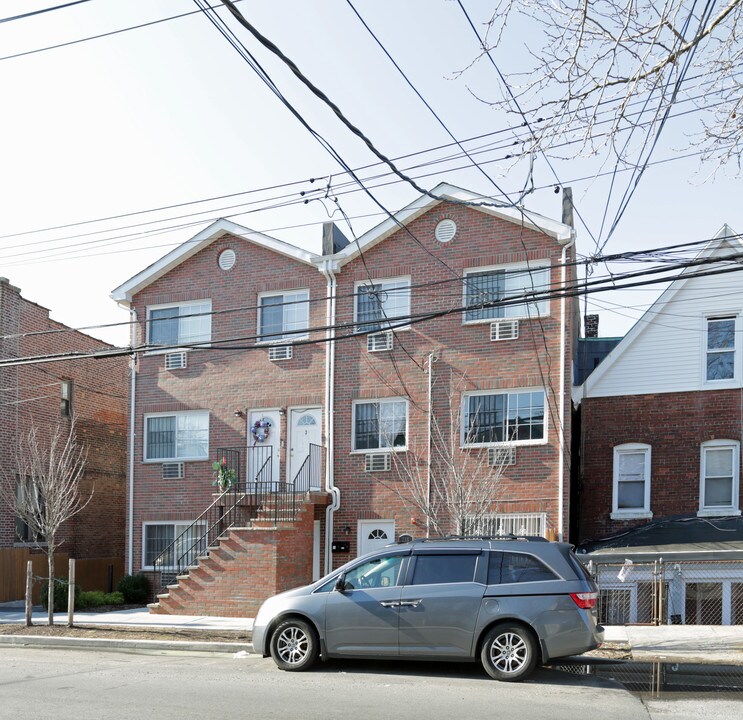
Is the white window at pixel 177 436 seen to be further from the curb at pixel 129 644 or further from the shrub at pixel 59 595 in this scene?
the curb at pixel 129 644

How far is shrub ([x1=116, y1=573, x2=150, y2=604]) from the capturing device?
22234 millimetres

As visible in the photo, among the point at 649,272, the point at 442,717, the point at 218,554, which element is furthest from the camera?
the point at 218,554

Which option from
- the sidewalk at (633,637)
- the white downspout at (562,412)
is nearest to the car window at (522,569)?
the sidewalk at (633,637)

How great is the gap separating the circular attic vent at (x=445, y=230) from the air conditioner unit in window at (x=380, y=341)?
8.11 ft

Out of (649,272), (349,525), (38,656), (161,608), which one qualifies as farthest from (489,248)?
(38,656)

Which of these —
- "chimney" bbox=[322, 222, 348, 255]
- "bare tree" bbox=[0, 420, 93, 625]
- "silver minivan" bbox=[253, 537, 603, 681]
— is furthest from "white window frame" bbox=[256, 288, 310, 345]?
"silver minivan" bbox=[253, 537, 603, 681]

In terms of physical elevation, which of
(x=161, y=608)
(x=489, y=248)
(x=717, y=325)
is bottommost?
(x=161, y=608)

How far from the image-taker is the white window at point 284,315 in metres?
22.7

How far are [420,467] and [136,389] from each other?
7943mm

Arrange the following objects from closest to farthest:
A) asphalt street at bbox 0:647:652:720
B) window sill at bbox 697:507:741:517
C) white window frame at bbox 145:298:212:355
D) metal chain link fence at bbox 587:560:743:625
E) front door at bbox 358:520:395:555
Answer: asphalt street at bbox 0:647:652:720 < metal chain link fence at bbox 587:560:743:625 < window sill at bbox 697:507:741:517 < front door at bbox 358:520:395:555 < white window frame at bbox 145:298:212:355

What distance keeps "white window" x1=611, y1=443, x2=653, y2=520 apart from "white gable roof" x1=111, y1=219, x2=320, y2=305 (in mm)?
8380

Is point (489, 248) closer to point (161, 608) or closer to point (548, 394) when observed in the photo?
point (548, 394)

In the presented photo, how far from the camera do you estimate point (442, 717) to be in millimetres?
8930

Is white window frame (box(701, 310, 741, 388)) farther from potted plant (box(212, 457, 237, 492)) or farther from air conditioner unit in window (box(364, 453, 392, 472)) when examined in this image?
potted plant (box(212, 457, 237, 492))
